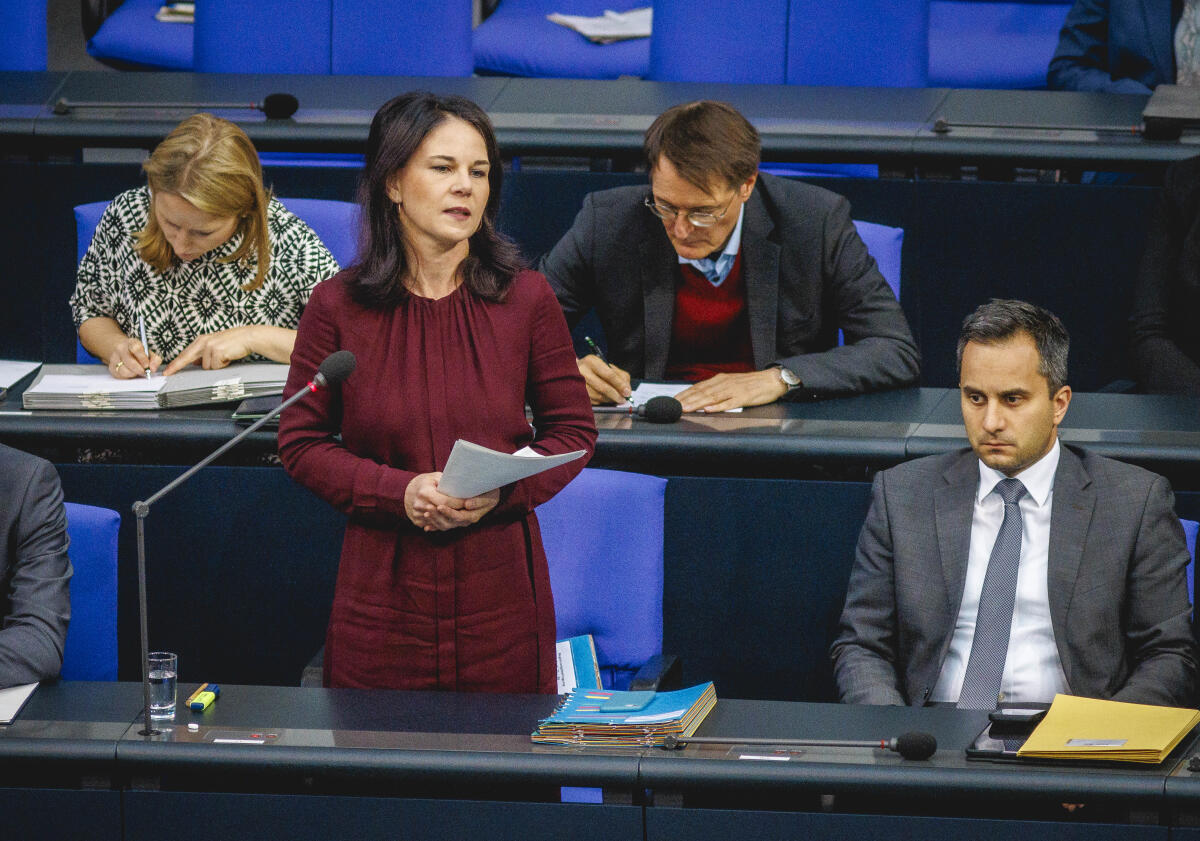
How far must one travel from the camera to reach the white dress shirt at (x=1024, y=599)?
88.5 inches

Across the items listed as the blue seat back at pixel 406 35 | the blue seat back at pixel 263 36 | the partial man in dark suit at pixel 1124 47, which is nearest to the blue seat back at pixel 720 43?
the blue seat back at pixel 406 35

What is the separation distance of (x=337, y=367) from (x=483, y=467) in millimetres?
207

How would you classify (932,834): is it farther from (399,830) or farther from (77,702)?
(77,702)

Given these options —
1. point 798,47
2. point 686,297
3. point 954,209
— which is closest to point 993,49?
point 798,47

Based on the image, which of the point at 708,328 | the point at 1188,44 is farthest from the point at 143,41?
the point at 1188,44

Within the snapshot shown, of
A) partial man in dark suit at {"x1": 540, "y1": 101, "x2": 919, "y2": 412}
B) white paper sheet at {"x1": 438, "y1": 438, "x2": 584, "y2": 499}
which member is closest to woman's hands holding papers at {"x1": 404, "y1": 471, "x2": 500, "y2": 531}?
white paper sheet at {"x1": 438, "y1": 438, "x2": 584, "y2": 499}

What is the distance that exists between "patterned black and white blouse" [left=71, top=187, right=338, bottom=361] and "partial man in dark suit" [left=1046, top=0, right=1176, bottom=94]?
206 centimetres

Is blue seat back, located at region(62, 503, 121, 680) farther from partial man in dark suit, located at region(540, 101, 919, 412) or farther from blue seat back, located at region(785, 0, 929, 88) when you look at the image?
blue seat back, located at region(785, 0, 929, 88)

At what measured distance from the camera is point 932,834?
1.66 meters

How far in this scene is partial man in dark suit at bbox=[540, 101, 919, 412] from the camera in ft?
9.27

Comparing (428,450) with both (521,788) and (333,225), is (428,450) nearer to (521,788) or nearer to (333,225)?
(521,788)

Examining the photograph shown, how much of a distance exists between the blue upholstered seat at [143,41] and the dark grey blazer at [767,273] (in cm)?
215

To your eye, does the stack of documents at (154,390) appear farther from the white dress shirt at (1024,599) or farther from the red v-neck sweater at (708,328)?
the white dress shirt at (1024,599)

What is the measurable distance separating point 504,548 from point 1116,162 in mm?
1988
